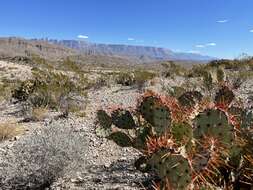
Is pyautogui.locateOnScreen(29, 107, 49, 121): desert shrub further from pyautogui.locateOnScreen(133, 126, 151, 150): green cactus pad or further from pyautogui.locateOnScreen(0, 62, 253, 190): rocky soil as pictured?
pyautogui.locateOnScreen(133, 126, 151, 150): green cactus pad

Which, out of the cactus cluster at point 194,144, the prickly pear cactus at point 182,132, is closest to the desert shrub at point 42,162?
the cactus cluster at point 194,144

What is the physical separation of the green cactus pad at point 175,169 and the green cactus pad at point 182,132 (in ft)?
2.69

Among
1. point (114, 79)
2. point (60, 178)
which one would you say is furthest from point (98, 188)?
point (114, 79)

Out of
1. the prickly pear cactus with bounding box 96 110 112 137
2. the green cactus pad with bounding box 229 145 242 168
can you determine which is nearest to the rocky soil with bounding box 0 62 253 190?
the prickly pear cactus with bounding box 96 110 112 137

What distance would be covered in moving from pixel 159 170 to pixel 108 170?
3733mm

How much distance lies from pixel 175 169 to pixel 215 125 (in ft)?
2.88

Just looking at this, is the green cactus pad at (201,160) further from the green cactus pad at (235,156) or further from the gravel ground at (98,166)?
the green cactus pad at (235,156)

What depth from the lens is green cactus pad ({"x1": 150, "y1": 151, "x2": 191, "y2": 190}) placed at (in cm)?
360

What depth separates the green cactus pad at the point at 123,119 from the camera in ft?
21.0

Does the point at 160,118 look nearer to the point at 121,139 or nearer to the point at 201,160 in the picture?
the point at 121,139

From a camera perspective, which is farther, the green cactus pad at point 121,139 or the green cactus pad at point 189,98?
the green cactus pad at point 189,98

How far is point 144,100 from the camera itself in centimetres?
584

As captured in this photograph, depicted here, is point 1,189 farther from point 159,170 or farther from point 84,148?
point 159,170

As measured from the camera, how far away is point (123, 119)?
6.42 m
